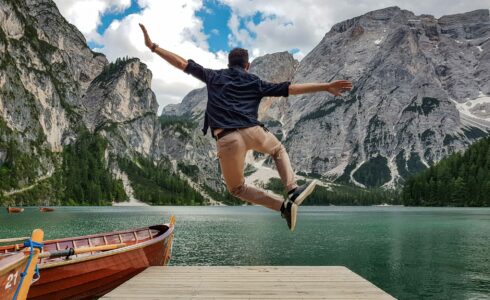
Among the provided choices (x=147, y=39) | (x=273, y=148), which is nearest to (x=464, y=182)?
(x=273, y=148)

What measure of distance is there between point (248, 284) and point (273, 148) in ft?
16.6

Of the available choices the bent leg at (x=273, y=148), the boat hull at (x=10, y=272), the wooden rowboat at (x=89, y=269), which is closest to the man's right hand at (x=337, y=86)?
the bent leg at (x=273, y=148)

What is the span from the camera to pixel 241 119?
6.77m

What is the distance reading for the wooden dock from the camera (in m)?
9.54

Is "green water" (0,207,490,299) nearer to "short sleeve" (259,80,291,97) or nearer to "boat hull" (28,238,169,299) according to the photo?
"boat hull" (28,238,169,299)

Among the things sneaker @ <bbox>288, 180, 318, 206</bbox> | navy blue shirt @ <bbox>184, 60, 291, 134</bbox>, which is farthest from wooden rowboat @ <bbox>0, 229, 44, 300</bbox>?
sneaker @ <bbox>288, 180, 318, 206</bbox>

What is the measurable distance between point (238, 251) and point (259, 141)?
146 ft

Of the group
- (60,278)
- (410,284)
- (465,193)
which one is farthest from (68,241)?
(465,193)

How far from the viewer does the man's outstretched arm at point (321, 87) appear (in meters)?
6.84

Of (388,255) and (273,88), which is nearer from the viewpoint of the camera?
(273,88)

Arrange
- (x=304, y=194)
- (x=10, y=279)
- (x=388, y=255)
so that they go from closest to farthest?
(x=304, y=194) < (x=10, y=279) < (x=388, y=255)

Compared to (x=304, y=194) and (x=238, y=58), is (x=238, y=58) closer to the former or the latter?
(x=238, y=58)

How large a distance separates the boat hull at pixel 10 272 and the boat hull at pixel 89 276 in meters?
8.71

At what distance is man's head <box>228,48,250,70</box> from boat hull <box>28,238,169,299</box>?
1217 cm
